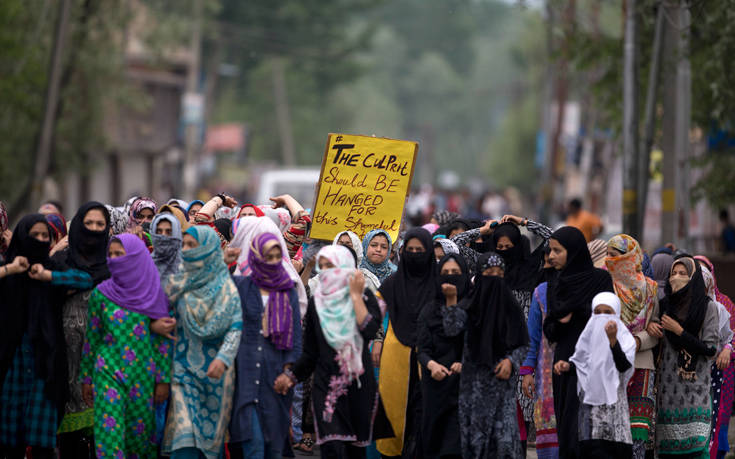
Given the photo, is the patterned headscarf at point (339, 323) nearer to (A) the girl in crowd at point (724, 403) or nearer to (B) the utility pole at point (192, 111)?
(A) the girl in crowd at point (724, 403)

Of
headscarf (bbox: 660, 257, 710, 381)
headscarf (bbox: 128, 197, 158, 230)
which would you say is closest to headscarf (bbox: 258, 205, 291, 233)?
headscarf (bbox: 128, 197, 158, 230)

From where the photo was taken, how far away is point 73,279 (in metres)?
7.32

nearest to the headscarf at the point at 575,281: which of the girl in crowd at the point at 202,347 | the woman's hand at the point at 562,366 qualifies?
the woman's hand at the point at 562,366

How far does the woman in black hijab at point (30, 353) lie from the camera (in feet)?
23.8

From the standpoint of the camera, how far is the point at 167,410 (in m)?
7.24

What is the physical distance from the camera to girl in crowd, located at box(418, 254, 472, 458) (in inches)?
288

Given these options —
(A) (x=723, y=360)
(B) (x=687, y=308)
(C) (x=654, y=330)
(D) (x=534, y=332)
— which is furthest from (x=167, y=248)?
(A) (x=723, y=360)

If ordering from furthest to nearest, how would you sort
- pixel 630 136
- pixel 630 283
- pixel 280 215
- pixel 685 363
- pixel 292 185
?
pixel 292 185 → pixel 630 136 → pixel 280 215 → pixel 685 363 → pixel 630 283

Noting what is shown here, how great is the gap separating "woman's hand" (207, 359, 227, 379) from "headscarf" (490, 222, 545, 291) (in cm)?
246

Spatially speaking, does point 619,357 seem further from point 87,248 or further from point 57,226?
point 57,226

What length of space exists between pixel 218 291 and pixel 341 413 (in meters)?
1.00

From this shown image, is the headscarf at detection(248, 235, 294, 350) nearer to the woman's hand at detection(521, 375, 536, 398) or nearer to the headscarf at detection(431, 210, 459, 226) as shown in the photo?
the woman's hand at detection(521, 375, 536, 398)

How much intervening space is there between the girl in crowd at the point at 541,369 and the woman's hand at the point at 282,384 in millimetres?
1549

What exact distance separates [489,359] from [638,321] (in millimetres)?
1276
